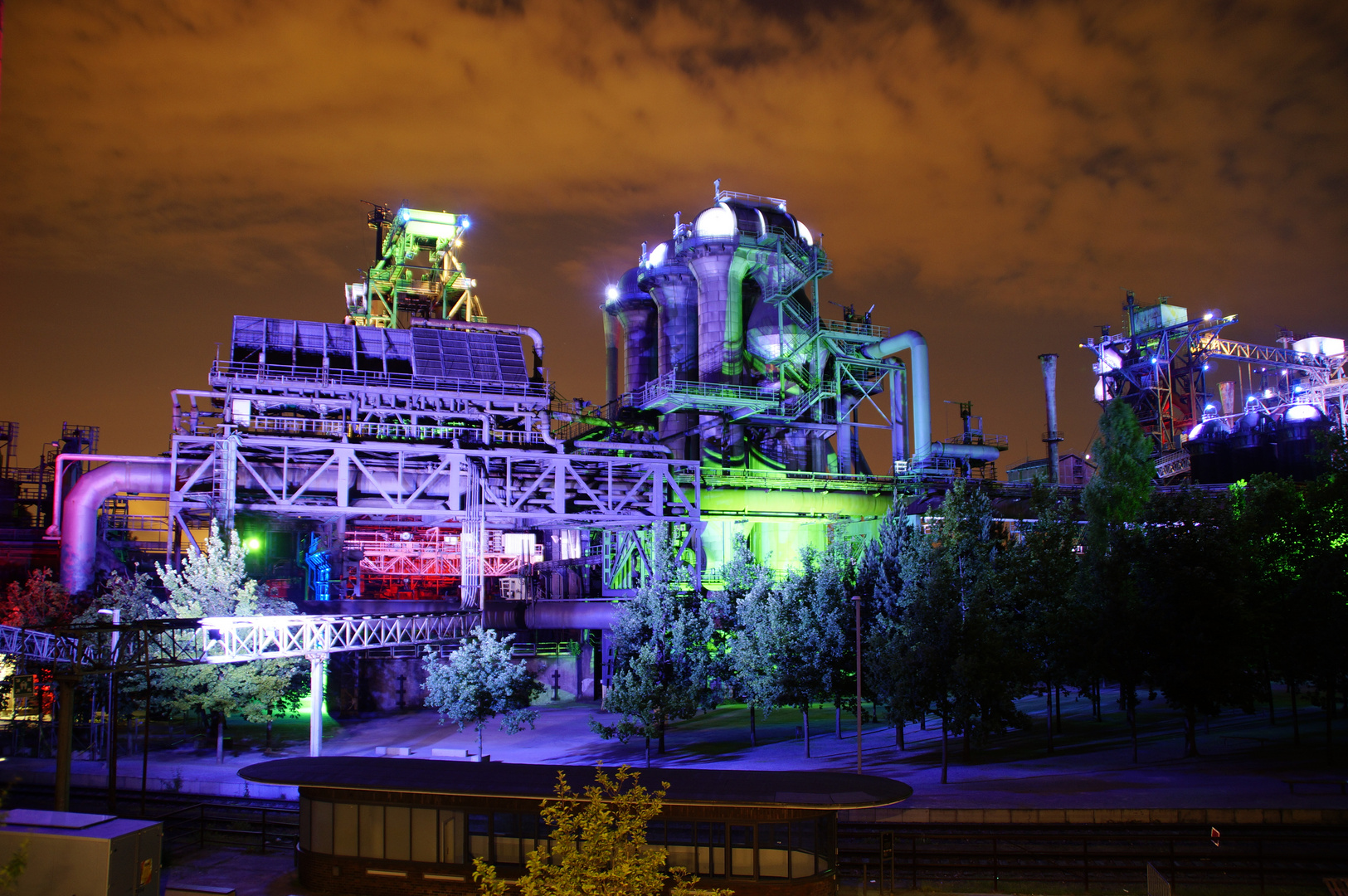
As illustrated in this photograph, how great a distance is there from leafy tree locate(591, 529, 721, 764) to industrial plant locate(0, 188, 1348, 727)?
670 centimetres

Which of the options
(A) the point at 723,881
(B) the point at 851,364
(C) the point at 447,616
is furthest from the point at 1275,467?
(A) the point at 723,881

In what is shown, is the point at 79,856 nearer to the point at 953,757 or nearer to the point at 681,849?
the point at 681,849

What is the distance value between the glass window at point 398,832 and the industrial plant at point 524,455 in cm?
1247

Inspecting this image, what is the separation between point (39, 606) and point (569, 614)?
22.2 m

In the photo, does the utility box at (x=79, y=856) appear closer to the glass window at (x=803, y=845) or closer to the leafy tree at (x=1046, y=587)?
the glass window at (x=803, y=845)

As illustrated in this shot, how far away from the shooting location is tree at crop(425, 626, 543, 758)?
104 ft

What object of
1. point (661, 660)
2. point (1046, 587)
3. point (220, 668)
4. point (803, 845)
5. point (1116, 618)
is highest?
point (1046, 587)

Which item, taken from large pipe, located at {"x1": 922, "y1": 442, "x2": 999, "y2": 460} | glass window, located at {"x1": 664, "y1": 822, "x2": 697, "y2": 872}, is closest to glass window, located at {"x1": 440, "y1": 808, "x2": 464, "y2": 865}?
glass window, located at {"x1": 664, "y1": 822, "x2": 697, "y2": 872}

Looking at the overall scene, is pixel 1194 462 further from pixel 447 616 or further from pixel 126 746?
pixel 126 746

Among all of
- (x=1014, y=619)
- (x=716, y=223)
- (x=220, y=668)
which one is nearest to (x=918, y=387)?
(x=716, y=223)

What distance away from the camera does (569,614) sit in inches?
1852

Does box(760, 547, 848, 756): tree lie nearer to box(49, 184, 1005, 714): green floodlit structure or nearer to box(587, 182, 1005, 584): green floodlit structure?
box(49, 184, 1005, 714): green floodlit structure

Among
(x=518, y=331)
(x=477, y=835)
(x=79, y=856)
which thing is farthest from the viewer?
(x=518, y=331)

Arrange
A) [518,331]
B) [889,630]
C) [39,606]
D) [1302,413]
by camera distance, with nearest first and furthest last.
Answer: [889,630] < [39,606] < [518,331] < [1302,413]
